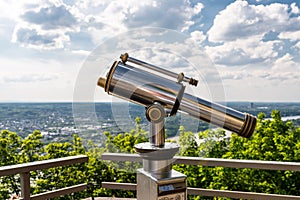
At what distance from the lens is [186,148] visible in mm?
1248

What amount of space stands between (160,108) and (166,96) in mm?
49

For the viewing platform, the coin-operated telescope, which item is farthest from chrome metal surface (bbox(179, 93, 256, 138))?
the viewing platform

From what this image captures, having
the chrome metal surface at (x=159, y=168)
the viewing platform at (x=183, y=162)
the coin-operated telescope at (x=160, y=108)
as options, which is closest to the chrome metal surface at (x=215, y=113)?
the coin-operated telescope at (x=160, y=108)

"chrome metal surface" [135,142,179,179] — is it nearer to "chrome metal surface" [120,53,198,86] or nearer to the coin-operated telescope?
the coin-operated telescope

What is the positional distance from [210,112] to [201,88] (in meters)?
0.09

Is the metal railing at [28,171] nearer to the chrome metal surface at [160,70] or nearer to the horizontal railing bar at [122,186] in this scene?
the horizontal railing bar at [122,186]

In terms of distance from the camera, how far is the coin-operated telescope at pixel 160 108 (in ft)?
3.79

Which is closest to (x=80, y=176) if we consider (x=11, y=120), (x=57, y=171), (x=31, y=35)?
(x=57, y=171)

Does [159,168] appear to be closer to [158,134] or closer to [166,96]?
[158,134]

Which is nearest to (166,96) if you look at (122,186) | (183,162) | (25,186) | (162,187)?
(162,187)

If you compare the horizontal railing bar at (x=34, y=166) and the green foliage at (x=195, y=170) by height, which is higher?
the horizontal railing bar at (x=34, y=166)

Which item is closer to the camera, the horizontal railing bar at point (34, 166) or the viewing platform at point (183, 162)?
the horizontal railing bar at point (34, 166)

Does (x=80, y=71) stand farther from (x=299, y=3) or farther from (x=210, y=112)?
(x=299, y=3)

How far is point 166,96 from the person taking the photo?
117 centimetres
